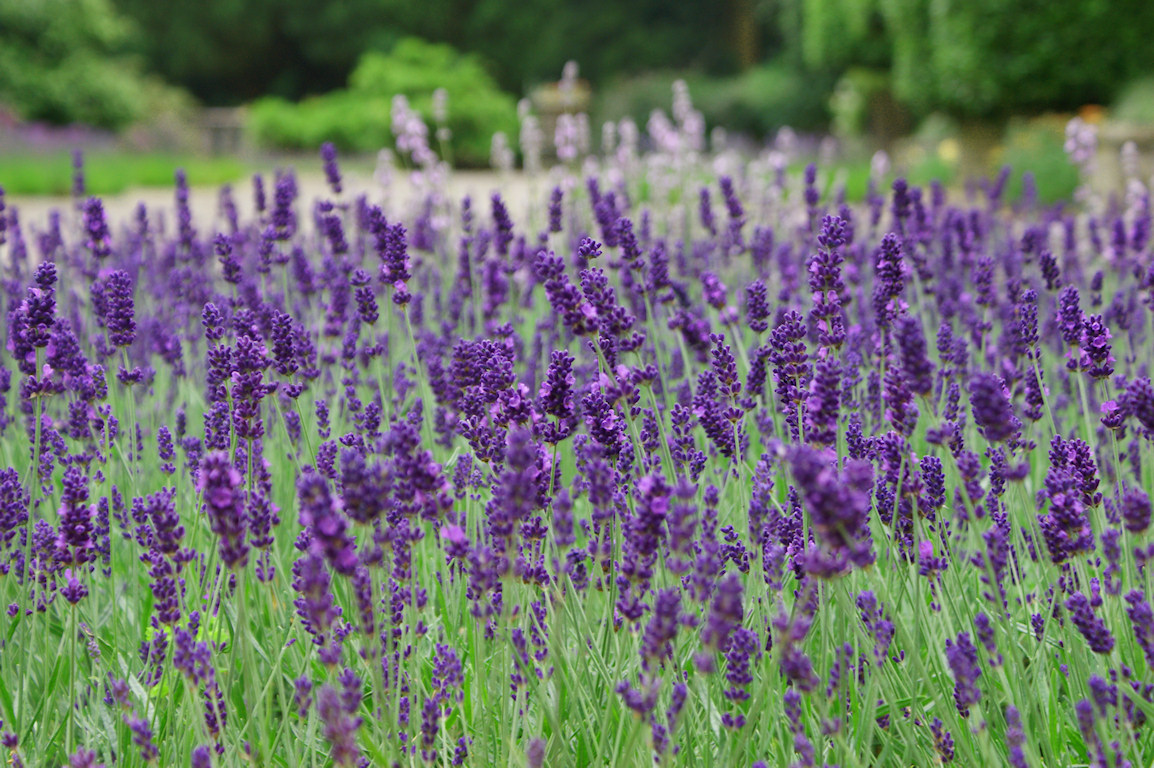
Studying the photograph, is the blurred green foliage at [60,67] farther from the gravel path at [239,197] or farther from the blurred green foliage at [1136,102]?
the blurred green foliage at [1136,102]

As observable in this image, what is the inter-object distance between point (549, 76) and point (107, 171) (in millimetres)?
17104

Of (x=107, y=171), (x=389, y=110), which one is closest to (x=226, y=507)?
(x=107, y=171)

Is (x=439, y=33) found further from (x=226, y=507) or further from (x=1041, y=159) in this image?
(x=226, y=507)

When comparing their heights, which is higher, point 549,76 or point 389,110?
point 549,76

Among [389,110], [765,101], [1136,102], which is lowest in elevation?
[1136,102]

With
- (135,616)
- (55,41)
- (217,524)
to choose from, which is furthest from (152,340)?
(55,41)

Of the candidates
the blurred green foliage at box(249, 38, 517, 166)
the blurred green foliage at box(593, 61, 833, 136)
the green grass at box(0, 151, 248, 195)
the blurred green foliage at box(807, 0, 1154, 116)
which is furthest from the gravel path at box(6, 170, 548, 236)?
the blurred green foliage at box(593, 61, 833, 136)

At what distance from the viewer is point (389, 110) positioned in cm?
2117

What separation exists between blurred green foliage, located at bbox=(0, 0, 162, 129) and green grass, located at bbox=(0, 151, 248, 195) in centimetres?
318

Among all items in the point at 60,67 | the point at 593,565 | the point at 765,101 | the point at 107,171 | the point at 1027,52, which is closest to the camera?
the point at 593,565

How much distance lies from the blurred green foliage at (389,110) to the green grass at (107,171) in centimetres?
270

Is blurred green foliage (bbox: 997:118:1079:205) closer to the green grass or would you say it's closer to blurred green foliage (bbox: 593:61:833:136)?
the green grass

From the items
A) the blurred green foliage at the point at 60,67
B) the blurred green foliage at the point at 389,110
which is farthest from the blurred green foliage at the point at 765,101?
the blurred green foliage at the point at 60,67

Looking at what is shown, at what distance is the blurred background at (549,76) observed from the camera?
11469 millimetres
